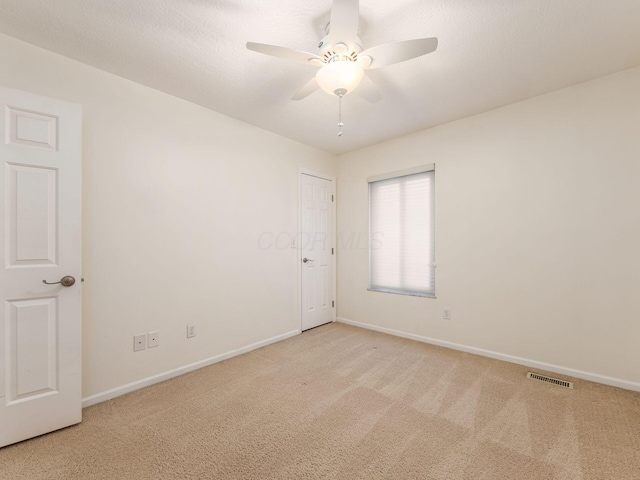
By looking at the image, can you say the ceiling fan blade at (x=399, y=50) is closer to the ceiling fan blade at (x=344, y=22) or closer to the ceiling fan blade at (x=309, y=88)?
the ceiling fan blade at (x=344, y=22)

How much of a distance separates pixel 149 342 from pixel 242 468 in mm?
1421

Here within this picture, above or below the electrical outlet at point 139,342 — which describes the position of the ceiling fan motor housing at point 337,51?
above

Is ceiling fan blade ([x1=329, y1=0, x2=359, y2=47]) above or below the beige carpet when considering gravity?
above

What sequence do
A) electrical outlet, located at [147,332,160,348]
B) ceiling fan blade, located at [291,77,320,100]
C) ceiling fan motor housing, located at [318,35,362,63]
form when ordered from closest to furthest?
ceiling fan motor housing, located at [318,35,362,63] < ceiling fan blade, located at [291,77,320,100] < electrical outlet, located at [147,332,160,348]

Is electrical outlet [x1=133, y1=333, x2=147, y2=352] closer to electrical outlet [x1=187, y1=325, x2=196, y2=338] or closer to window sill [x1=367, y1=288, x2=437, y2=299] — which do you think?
electrical outlet [x1=187, y1=325, x2=196, y2=338]

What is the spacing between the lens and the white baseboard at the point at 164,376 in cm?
208

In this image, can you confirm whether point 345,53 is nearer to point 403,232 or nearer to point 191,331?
point 403,232

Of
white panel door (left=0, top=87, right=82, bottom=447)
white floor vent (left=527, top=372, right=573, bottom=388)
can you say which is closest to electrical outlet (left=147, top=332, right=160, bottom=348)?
white panel door (left=0, top=87, right=82, bottom=447)

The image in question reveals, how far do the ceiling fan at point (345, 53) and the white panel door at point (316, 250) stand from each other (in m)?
2.07

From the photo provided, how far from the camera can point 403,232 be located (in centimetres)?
355

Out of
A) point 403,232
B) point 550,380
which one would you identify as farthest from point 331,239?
point 550,380

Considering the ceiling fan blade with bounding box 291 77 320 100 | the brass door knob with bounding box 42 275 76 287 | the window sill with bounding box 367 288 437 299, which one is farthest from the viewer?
the window sill with bounding box 367 288 437 299

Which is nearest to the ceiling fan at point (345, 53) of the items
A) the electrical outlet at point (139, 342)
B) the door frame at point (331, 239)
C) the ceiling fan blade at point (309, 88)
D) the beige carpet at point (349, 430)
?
the ceiling fan blade at point (309, 88)

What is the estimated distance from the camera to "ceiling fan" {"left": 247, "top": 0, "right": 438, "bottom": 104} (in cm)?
145
